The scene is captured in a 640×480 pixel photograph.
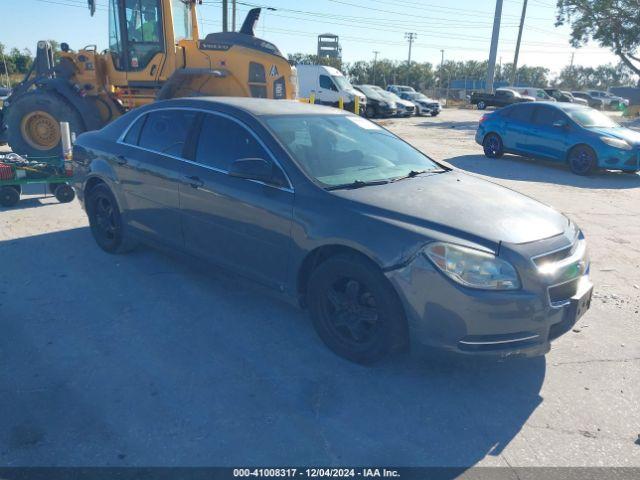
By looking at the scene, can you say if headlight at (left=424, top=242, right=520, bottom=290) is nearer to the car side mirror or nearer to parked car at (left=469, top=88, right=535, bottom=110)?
the car side mirror

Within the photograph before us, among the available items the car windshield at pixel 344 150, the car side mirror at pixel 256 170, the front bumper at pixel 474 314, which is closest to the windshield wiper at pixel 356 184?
the car windshield at pixel 344 150

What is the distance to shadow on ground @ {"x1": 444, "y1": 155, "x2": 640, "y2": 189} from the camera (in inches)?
422

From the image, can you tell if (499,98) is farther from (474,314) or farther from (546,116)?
(474,314)

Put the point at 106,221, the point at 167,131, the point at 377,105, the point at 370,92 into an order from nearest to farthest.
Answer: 1. the point at 167,131
2. the point at 106,221
3. the point at 377,105
4. the point at 370,92

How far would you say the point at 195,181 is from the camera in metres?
4.22

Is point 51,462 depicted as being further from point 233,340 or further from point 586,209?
point 586,209

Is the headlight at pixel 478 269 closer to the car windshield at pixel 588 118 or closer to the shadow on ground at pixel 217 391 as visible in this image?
the shadow on ground at pixel 217 391

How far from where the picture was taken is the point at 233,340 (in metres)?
3.79

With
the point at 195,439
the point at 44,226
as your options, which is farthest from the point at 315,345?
the point at 44,226

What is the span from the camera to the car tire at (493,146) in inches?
523

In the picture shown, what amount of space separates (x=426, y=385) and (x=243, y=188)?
6.23 feet

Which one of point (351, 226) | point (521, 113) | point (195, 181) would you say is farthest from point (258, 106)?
point (521, 113)

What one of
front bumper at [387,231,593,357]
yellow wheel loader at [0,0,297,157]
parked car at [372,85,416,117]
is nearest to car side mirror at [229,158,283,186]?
front bumper at [387,231,593,357]

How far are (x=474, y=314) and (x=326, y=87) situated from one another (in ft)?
75.1
